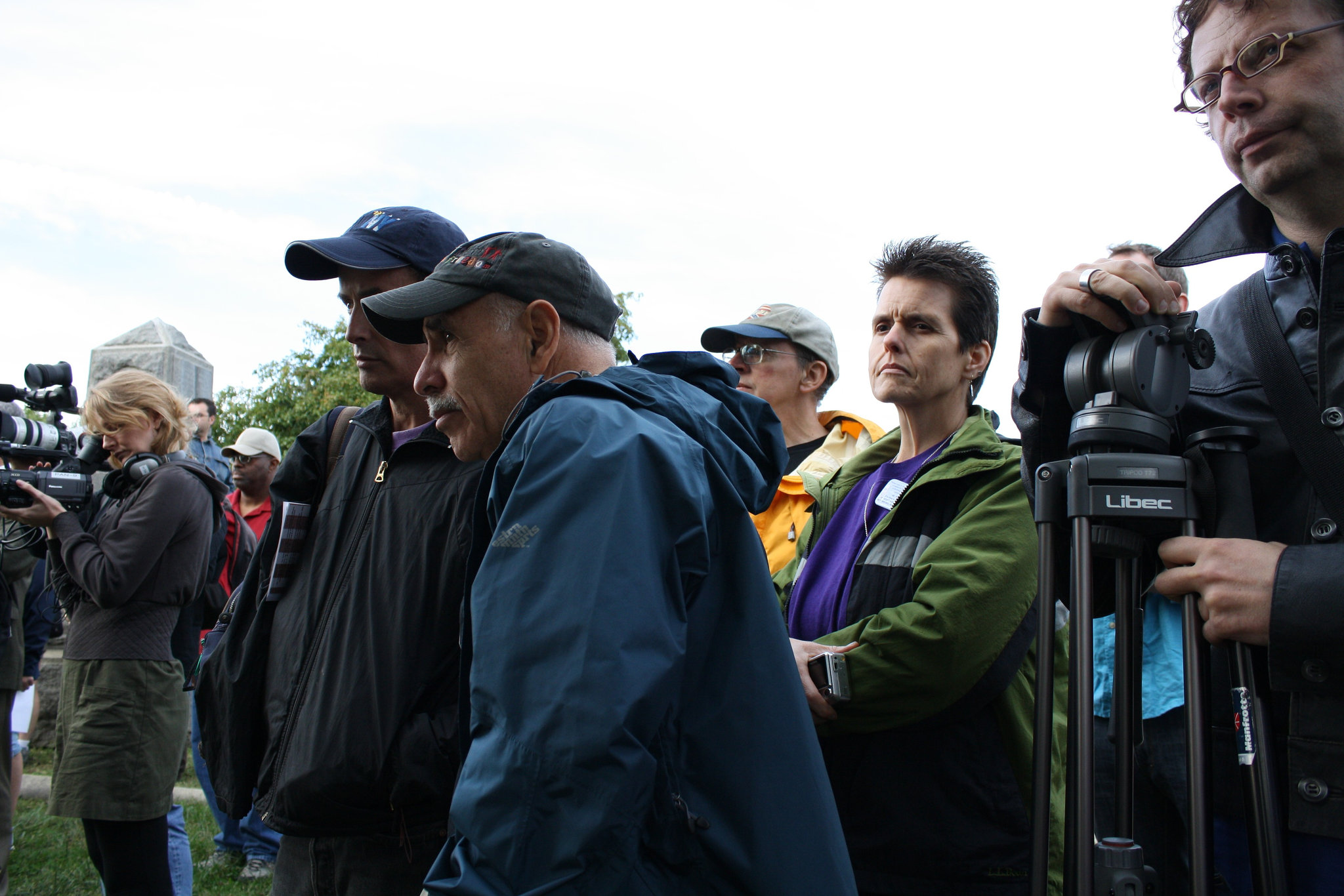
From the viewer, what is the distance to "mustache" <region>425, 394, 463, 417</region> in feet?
6.47

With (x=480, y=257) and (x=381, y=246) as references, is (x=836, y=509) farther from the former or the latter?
(x=381, y=246)

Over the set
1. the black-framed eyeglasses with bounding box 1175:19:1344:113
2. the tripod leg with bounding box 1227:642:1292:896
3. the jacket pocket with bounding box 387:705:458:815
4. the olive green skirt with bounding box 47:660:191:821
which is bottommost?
the olive green skirt with bounding box 47:660:191:821

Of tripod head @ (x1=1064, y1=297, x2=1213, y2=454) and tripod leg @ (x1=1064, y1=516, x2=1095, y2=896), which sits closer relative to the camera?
tripod leg @ (x1=1064, y1=516, x2=1095, y2=896)

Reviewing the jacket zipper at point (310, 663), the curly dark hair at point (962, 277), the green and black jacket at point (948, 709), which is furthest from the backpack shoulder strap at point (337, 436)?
the curly dark hair at point (962, 277)

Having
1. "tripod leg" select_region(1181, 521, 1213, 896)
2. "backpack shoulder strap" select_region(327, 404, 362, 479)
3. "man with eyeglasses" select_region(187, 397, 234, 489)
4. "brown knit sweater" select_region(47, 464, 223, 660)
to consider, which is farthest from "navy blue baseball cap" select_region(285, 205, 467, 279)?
"man with eyeglasses" select_region(187, 397, 234, 489)

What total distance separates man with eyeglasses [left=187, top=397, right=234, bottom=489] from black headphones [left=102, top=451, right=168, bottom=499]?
3811 mm

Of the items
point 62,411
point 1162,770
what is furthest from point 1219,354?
point 62,411

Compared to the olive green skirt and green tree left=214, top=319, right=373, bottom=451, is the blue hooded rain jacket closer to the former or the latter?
the olive green skirt

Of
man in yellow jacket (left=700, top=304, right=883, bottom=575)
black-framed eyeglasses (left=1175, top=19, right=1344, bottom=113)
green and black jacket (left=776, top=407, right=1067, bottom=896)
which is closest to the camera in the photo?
black-framed eyeglasses (left=1175, top=19, right=1344, bottom=113)

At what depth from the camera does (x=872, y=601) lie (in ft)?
7.52

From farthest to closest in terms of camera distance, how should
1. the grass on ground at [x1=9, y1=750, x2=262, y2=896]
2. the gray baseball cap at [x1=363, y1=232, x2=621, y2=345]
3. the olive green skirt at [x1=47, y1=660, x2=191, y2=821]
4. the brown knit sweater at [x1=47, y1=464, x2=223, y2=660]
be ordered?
the grass on ground at [x1=9, y1=750, x2=262, y2=896] → the brown knit sweater at [x1=47, y1=464, x2=223, y2=660] → the olive green skirt at [x1=47, y1=660, x2=191, y2=821] → the gray baseball cap at [x1=363, y1=232, x2=621, y2=345]

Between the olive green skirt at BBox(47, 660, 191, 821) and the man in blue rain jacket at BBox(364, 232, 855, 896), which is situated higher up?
the man in blue rain jacket at BBox(364, 232, 855, 896)

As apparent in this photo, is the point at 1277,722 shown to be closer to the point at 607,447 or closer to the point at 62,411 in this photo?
the point at 607,447

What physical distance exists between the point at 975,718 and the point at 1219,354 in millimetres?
977
